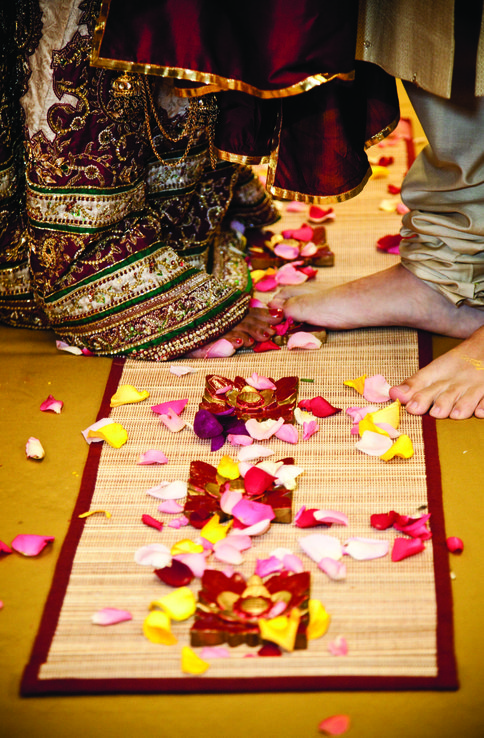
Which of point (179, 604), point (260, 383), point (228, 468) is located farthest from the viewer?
point (260, 383)

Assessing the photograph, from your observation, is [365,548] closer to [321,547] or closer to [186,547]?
[321,547]

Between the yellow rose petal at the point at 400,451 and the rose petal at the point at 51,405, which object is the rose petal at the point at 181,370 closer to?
the rose petal at the point at 51,405

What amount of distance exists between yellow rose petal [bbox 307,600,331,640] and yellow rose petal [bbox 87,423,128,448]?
0.46 m

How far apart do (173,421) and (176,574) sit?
345 mm

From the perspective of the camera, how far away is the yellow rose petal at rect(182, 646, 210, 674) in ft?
2.98

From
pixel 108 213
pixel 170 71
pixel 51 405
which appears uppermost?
pixel 170 71

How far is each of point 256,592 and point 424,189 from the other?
800mm

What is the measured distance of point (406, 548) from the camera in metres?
1.04

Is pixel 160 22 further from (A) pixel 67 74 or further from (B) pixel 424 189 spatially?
(B) pixel 424 189

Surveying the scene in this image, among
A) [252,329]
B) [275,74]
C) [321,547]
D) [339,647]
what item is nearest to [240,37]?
[275,74]

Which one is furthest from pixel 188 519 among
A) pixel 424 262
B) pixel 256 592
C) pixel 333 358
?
pixel 424 262

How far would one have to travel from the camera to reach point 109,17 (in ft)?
3.88

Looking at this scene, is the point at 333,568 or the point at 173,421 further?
the point at 173,421

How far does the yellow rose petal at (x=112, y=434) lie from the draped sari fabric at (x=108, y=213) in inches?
9.2
